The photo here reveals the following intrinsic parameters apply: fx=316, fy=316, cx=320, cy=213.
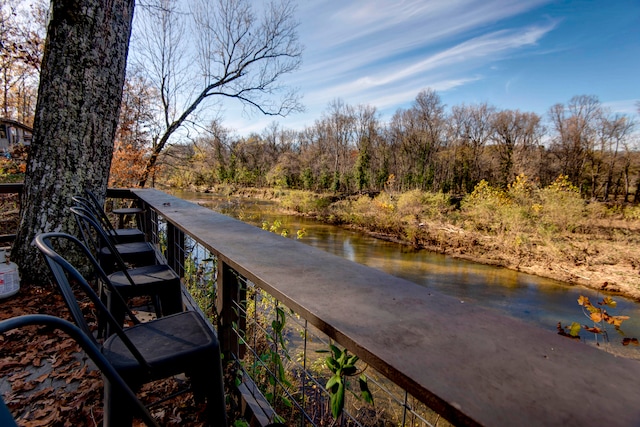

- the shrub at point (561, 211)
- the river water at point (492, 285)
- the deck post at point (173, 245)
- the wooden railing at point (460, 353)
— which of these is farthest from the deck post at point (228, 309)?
the shrub at point (561, 211)

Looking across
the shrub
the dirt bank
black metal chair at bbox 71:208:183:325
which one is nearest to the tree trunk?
black metal chair at bbox 71:208:183:325

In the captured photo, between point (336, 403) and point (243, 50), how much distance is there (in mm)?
9967

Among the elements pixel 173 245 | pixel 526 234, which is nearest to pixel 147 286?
pixel 173 245

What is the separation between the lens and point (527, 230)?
43.7 ft

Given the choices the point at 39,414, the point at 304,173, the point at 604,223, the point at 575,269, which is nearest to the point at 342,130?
the point at 304,173

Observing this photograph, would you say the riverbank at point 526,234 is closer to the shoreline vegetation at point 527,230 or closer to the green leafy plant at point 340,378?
the shoreline vegetation at point 527,230

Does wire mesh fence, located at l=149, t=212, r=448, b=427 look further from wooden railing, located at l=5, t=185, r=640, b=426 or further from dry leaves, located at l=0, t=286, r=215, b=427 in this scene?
wooden railing, located at l=5, t=185, r=640, b=426

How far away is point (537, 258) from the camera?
11.4m

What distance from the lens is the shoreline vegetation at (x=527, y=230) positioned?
410 inches

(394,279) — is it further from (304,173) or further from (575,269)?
(304,173)

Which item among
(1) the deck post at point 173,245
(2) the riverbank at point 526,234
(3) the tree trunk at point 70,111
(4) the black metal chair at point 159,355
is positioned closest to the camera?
(4) the black metal chair at point 159,355

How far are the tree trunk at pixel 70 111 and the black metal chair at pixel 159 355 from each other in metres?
2.10

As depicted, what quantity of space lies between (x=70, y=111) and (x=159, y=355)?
261 centimetres

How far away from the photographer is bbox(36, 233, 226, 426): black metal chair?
0.96m
